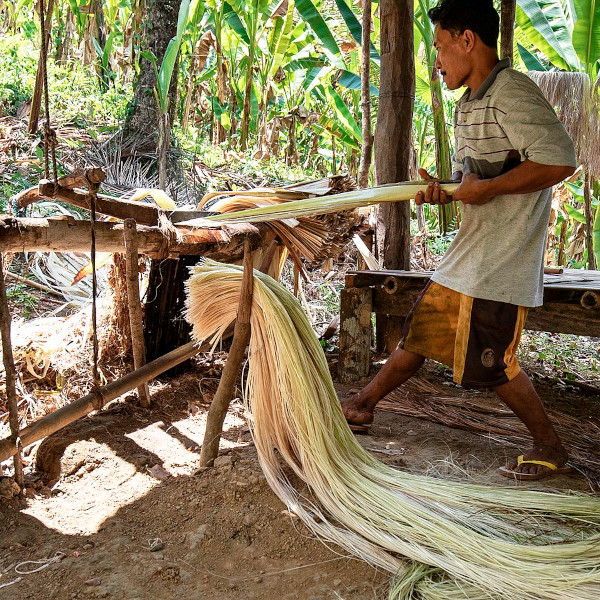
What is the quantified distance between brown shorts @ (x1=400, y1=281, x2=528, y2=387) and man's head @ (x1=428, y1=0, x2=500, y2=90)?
2.64 feet

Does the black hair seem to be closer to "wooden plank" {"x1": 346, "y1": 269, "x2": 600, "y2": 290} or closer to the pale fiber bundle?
the pale fiber bundle

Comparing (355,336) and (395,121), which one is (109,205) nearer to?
(355,336)

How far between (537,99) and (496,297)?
2.25 ft

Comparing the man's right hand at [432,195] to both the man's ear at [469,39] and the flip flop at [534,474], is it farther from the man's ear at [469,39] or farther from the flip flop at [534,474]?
the flip flop at [534,474]

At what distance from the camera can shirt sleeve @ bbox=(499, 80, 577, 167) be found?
6.57 feet

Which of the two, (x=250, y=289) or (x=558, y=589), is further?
(x=250, y=289)

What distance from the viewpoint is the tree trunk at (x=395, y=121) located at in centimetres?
372

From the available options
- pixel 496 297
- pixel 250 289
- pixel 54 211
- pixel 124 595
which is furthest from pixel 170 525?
pixel 54 211

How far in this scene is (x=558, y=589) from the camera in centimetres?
160

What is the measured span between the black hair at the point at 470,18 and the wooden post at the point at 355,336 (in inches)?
69.9

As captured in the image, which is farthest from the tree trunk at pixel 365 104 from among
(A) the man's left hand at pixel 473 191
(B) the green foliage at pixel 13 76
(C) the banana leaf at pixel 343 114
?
(B) the green foliage at pixel 13 76

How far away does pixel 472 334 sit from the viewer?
2289 millimetres

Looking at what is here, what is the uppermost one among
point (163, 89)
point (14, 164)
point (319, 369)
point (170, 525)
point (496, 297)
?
point (163, 89)

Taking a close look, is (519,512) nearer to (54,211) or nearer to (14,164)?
(54,211)
